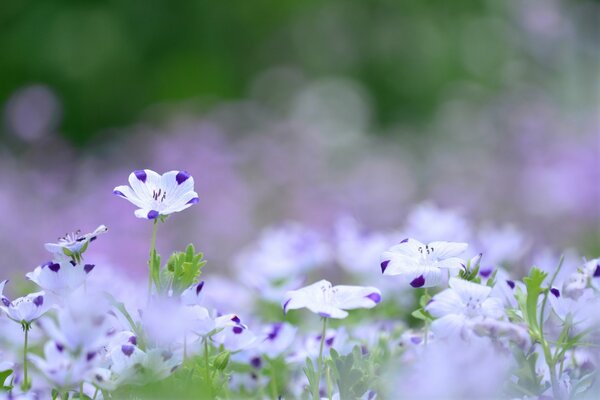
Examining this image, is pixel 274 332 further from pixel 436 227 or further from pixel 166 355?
pixel 436 227

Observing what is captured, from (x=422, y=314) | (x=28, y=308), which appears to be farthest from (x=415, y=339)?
(x=28, y=308)

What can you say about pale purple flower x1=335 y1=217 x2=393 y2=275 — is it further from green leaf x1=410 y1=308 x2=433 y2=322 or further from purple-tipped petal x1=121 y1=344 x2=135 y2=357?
purple-tipped petal x1=121 y1=344 x2=135 y2=357

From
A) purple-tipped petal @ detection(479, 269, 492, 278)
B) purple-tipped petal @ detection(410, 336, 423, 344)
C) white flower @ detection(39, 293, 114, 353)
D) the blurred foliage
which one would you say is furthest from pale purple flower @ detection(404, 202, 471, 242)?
the blurred foliage

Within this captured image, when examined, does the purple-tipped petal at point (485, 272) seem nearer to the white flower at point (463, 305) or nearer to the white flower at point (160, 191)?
the white flower at point (463, 305)

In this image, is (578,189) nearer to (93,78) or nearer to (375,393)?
(375,393)

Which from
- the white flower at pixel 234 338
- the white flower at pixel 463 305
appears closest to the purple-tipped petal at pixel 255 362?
the white flower at pixel 234 338

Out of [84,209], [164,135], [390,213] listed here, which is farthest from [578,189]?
[164,135]
